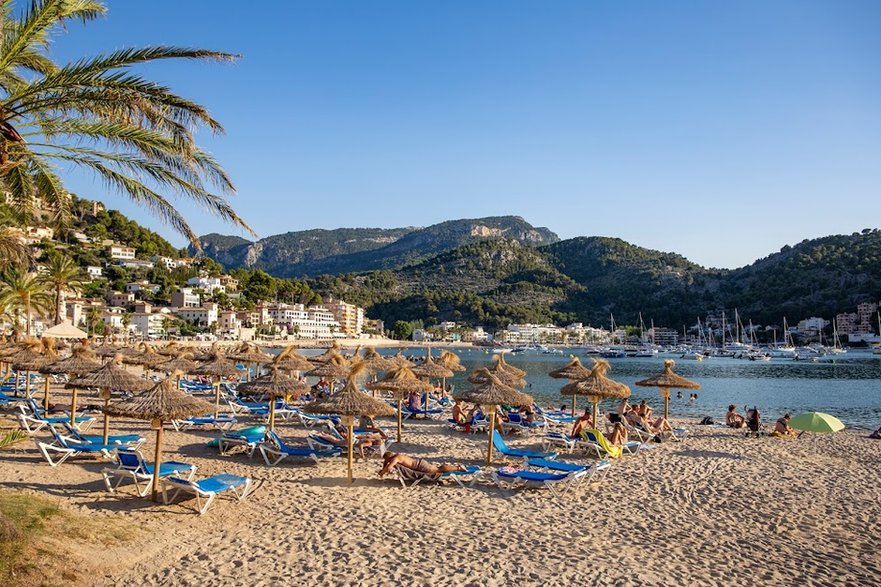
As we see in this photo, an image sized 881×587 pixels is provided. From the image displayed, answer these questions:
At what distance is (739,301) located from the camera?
10994cm

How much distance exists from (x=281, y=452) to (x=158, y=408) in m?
3.14

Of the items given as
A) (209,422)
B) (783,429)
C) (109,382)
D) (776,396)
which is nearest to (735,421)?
(783,429)

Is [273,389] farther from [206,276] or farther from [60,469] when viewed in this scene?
[206,276]

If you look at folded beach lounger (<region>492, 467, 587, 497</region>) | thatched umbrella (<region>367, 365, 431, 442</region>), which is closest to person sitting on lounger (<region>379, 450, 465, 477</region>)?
folded beach lounger (<region>492, 467, 587, 497</region>)

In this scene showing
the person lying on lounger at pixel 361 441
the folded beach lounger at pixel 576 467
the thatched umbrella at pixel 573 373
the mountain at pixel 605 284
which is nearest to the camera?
the folded beach lounger at pixel 576 467

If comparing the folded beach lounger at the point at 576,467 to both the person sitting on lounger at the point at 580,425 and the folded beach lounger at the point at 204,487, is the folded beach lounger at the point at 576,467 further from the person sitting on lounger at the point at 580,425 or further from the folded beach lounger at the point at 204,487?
the folded beach lounger at the point at 204,487

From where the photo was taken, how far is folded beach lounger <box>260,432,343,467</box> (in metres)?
10.7

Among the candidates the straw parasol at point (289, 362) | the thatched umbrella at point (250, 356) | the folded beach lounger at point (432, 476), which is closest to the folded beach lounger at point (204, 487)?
the folded beach lounger at point (432, 476)

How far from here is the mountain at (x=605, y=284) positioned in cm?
10031

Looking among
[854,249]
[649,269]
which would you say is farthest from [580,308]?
[854,249]

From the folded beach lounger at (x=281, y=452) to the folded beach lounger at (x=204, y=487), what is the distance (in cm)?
214

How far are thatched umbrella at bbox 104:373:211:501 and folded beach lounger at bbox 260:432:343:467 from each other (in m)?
2.64

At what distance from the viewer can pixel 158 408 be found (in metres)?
7.95

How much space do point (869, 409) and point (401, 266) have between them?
171 metres
